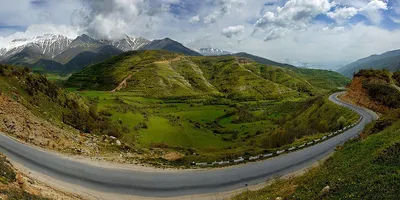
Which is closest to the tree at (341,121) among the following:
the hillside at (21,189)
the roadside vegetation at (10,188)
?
the hillside at (21,189)

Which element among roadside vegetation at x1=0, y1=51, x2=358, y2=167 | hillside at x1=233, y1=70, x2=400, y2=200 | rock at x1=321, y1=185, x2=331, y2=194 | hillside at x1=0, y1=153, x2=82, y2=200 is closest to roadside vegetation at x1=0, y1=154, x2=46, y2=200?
hillside at x1=0, y1=153, x2=82, y2=200

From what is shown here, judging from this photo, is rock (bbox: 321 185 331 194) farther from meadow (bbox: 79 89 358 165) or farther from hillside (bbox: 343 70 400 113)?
hillside (bbox: 343 70 400 113)

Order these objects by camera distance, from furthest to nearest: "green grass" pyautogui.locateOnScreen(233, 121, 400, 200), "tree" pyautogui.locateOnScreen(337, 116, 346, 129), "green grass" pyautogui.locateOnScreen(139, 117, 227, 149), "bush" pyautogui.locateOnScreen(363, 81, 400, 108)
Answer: "green grass" pyautogui.locateOnScreen(139, 117, 227, 149) → "bush" pyautogui.locateOnScreen(363, 81, 400, 108) → "tree" pyautogui.locateOnScreen(337, 116, 346, 129) → "green grass" pyautogui.locateOnScreen(233, 121, 400, 200)

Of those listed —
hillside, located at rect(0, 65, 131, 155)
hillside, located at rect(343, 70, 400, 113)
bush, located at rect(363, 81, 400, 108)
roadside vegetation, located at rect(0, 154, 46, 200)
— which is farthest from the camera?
hillside, located at rect(343, 70, 400, 113)

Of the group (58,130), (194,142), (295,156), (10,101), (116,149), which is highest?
(10,101)

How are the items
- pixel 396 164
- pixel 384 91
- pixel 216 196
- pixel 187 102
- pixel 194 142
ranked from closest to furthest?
pixel 396 164 → pixel 216 196 → pixel 384 91 → pixel 194 142 → pixel 187 102

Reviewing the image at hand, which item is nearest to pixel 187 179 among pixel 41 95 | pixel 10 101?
pixel 10 101

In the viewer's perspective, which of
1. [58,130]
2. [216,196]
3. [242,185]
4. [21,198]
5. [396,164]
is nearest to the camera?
[396,164]

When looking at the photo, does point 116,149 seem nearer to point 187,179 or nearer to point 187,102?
point 187,179
